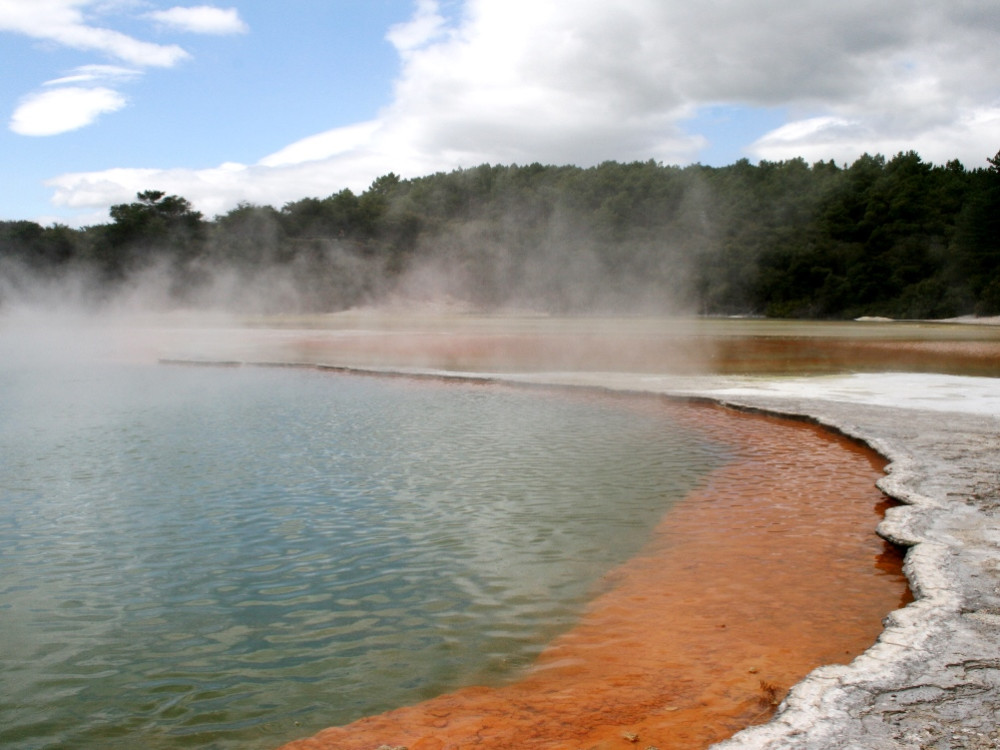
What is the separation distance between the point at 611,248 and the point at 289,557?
225 feet

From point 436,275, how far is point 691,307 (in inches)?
823

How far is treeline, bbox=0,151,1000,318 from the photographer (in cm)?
5784

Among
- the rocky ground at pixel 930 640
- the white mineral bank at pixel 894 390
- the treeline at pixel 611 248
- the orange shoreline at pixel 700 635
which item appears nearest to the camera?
the rocky ground at pixel 930 640

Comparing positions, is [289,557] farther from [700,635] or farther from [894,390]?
[894,390]

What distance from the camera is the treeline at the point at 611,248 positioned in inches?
2277

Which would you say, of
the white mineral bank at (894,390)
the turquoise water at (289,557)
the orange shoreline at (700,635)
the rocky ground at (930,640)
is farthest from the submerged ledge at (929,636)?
the white mineral bank at (894,390)

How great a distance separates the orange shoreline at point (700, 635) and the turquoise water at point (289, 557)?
0.68 feet

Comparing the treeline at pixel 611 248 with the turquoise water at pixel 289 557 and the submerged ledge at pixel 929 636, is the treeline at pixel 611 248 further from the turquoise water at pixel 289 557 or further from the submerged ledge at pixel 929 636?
the turquoise water at pixel 289 557

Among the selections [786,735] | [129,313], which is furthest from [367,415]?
[129,313]

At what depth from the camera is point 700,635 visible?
3977 millimetres

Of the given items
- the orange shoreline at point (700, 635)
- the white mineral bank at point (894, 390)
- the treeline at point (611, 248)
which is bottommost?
the orange shoreline at point (700, 635)

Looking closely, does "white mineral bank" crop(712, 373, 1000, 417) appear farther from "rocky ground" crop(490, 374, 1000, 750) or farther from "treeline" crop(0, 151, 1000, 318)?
"treeline" crop(0, 151, 1000, 318)

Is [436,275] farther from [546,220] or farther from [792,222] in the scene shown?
[792,222]

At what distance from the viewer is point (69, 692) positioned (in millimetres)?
3467
